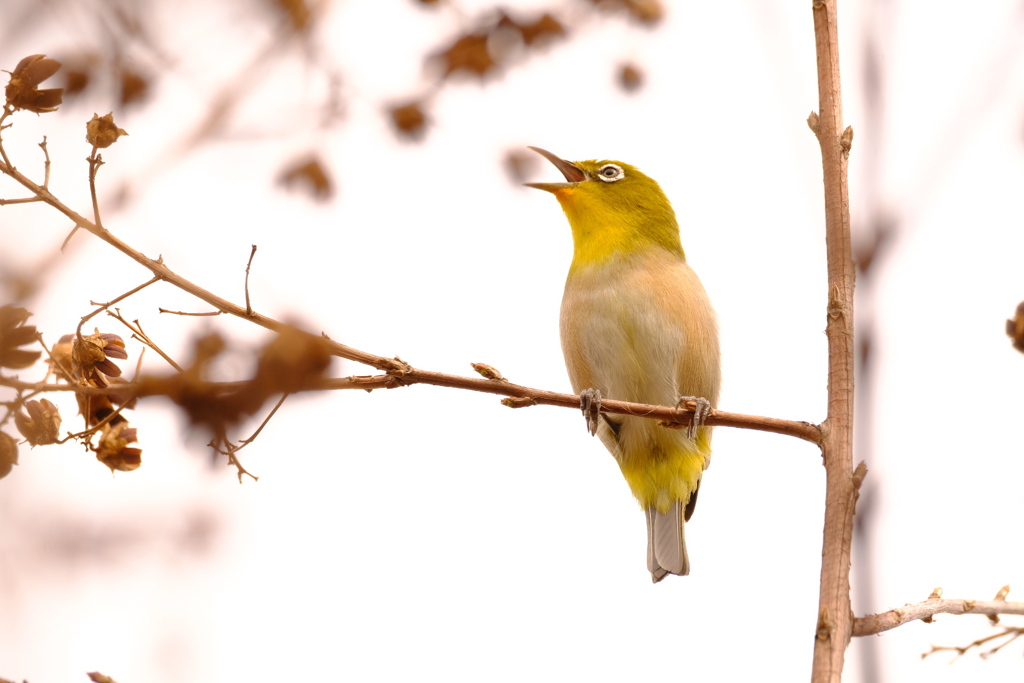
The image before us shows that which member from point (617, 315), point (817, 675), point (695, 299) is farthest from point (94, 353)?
point (695, 299)

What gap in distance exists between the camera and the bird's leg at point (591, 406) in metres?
2.61

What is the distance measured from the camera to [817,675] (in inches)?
77.9

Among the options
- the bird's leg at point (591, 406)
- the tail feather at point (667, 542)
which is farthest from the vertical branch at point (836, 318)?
the tail feather at point (667, 542)

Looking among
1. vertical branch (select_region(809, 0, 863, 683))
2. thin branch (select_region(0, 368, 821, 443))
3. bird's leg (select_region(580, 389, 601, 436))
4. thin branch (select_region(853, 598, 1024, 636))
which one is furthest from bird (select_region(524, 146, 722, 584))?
thin branch (select_region(853, 598, 1024, 636))

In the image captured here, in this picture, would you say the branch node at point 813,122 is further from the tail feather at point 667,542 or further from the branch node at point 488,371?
the tail feather at point 667,542

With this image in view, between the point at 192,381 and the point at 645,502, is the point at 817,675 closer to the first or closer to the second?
the point at 192,381

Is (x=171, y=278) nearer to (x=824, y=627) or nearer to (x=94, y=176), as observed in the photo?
(x=94, y=176)

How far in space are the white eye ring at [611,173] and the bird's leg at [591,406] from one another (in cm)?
179

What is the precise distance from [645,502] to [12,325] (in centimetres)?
407

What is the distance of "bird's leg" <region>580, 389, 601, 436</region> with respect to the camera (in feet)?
8.57

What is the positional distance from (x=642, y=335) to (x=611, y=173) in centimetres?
134

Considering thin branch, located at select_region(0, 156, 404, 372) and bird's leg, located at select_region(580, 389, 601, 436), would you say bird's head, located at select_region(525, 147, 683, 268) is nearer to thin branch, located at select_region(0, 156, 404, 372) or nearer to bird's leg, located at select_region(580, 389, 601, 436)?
bird's leg, located at select_region(580, 389, 601, 436)

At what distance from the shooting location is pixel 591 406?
2.82m

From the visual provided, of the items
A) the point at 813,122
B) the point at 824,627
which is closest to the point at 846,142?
the point at 813,122
